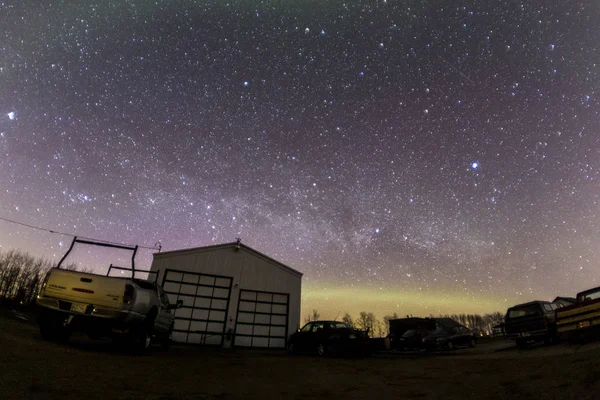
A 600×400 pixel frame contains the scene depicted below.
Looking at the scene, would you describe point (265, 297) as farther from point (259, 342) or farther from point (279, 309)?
point (259, 342)

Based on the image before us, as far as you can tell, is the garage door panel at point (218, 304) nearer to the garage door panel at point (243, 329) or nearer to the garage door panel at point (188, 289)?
the garage door panel at point (188, 289)

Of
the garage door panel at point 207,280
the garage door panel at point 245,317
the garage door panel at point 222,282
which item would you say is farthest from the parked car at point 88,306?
the garage door panel at point 245,317

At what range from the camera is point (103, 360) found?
652cm

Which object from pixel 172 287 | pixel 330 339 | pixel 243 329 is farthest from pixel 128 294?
pixel 243 329

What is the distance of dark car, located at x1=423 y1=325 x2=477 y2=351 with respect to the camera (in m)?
15.8

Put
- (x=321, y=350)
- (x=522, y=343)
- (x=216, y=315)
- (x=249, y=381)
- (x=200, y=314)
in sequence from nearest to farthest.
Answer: (x=249, y=381), (x=321, y=350), (x=522, y=343), (x=200, y=314), (x=216, y=315)

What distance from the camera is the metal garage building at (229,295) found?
16516 mm

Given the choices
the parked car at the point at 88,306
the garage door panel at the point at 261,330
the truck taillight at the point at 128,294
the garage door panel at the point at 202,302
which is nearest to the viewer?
the parked car at the point at 88,306

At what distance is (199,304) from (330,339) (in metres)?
7.50

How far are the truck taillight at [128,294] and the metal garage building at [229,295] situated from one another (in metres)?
8.99

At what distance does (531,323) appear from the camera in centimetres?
1287

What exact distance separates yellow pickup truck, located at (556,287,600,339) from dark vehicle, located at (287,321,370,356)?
6599mm

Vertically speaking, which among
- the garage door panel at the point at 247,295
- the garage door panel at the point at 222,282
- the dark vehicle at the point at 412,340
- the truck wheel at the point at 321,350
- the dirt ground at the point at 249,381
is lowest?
the dirt ground at the point at 249,381

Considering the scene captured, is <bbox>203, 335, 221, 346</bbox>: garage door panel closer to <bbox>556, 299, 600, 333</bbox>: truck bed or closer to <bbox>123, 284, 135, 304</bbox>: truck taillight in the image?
<bbox>123, 284, 135, 304</bbox>: truck taillight
